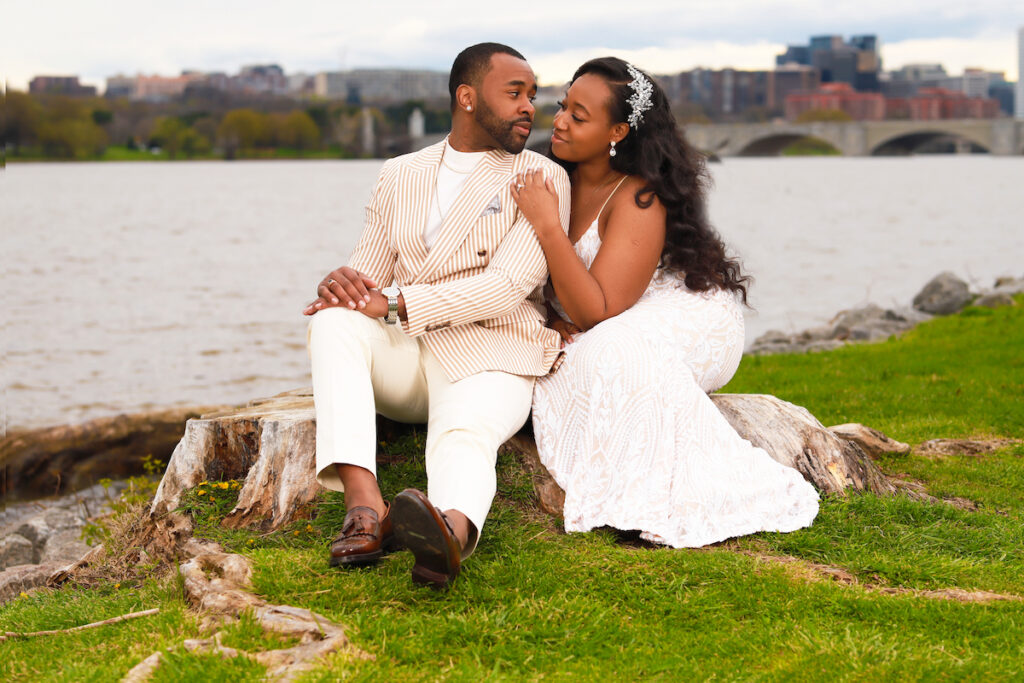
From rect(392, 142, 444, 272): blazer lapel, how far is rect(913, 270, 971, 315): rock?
39.5ft

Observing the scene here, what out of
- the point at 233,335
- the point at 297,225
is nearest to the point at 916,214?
the point at 297,225

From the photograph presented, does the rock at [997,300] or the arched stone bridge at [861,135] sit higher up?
the arched stone bridge at [861,135]

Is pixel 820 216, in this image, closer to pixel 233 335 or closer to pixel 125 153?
pixel 233 335

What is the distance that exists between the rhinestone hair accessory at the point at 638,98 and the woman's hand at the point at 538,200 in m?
0.51

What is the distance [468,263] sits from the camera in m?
4.33

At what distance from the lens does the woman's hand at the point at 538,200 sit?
4277 mm

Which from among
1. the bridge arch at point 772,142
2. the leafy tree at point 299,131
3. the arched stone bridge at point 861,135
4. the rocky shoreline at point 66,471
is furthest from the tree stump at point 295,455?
the leafy tree at point 299,131

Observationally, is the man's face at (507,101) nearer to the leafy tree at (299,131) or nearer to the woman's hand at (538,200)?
the woman's hand at (538,200)

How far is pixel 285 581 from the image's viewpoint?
3.41 metres

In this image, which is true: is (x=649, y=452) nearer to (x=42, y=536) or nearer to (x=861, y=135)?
(x=42, y=536)

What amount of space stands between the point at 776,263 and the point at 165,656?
77.5 feet

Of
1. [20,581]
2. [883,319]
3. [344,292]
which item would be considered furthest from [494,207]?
[883,319]

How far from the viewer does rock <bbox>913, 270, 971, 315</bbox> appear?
14.8 meters

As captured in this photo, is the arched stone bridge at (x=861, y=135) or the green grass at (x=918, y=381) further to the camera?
the arched stone bridge at (x=861, y=135)
